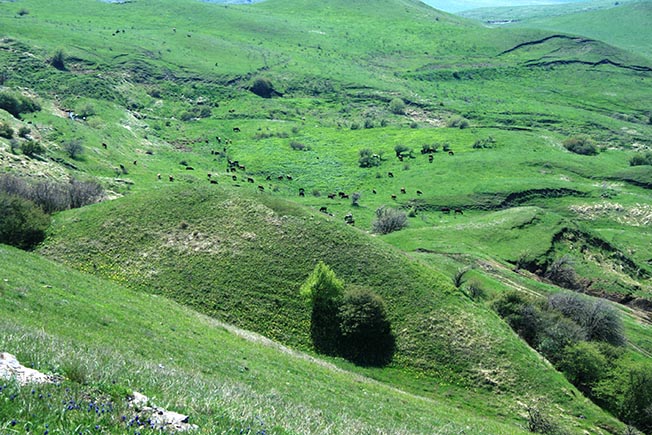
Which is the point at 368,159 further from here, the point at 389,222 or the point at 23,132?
Result: the point at 23,132

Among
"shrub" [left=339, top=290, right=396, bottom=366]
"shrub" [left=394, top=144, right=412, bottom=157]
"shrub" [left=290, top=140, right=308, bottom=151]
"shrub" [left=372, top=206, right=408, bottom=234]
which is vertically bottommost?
"shrub" [left=372, top=206, right=408, bottom=234]

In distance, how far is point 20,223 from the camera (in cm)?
5100

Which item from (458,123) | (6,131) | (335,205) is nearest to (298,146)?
(335,205)

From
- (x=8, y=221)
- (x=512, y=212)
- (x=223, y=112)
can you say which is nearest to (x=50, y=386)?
(x=8, y=221)

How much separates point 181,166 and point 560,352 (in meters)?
102

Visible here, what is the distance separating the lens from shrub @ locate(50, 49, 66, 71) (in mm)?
167250

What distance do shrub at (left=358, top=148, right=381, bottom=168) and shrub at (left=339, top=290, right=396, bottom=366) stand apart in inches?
3949

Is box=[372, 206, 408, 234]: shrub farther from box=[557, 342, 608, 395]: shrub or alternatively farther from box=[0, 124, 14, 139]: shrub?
box=[0, 124, 14, 139]: shrub

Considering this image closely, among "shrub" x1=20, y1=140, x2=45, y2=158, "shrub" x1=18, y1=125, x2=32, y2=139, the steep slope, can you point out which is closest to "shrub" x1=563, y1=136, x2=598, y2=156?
the steep slope

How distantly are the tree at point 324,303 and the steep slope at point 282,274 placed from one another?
106cm

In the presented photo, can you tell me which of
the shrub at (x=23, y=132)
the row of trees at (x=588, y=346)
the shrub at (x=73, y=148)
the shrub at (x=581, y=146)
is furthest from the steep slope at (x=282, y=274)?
the shrub at (x=581, y=146)

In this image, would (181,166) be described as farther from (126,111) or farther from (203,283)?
(203,283)

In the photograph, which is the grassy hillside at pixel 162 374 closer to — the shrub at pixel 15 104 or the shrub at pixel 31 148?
the shrub at pixel 31 148

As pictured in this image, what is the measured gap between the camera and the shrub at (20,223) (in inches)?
1959
